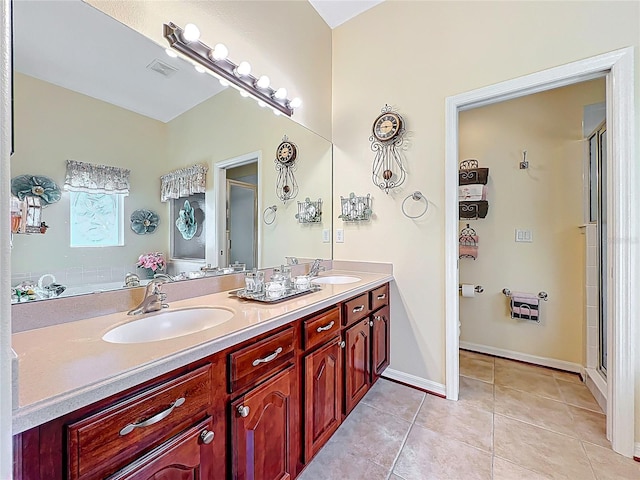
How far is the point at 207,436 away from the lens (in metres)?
0.88

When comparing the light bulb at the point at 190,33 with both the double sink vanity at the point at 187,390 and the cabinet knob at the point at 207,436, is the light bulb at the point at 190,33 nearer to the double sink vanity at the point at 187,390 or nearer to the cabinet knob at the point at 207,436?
the double sink vanity at the point at 187,390

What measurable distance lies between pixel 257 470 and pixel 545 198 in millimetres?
2898

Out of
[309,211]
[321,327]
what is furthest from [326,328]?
[309,211]

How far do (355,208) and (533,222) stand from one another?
5.28 feet

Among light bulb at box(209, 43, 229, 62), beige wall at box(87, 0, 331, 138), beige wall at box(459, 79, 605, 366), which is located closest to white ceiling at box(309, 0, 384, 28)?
beige wall at box(87, 0, 331, 138)

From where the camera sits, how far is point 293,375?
4.03ft

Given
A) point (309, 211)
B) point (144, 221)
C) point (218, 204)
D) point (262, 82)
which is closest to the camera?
point (144, 221)

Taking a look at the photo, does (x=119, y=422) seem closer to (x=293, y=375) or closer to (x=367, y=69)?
(x=293, y=375)

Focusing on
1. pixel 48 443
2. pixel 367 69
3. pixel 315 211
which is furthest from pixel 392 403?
pixel 367 69

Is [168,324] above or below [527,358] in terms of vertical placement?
above

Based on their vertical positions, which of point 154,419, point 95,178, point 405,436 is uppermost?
point 95,178

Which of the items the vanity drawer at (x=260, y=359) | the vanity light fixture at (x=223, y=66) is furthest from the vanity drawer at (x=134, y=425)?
the vanity light fixture at (x=223, y=66)

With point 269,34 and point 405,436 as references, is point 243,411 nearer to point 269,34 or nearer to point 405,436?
point 405,436

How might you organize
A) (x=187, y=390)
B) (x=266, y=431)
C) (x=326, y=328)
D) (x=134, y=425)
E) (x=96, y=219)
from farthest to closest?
(x=326, y=328), (x=96, y=219), (x=266, y=431), (x=187, y=390), (x=134, y=425)
